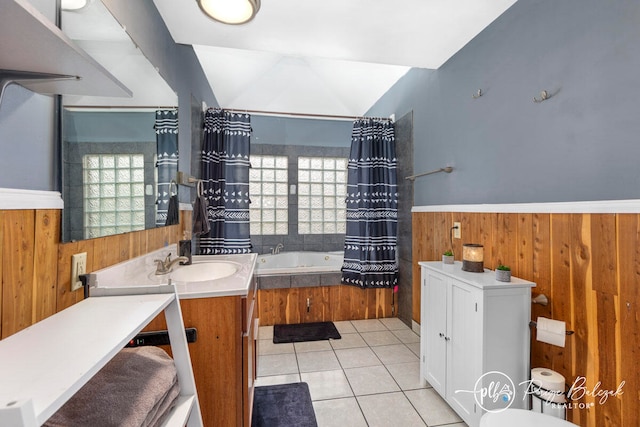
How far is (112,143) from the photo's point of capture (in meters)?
1.19

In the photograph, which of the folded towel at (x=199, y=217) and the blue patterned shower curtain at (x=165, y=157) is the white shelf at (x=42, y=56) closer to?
the blue patterned shower curtain at (x=165, y=157)

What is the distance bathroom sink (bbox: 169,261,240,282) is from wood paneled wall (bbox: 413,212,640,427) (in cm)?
176

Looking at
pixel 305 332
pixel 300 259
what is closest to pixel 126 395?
pixel 305 332

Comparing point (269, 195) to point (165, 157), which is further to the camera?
point (269, 195)

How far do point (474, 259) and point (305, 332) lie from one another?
1808 millimetres

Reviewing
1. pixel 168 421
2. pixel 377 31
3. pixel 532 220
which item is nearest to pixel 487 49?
pixel 377 31

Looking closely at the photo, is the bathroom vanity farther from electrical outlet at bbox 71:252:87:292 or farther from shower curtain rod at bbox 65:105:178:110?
shower curtain rod at bbox 65:105:178:110

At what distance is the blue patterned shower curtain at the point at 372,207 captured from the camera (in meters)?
3.15

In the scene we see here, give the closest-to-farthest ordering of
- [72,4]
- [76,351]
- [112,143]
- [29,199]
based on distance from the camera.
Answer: [76,351], [29,199], [72,4], [112,143]

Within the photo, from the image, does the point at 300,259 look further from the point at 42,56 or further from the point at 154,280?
the point at 42,56

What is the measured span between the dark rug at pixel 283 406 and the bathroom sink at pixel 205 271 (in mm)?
884

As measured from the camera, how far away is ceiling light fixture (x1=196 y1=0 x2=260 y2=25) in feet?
4.59

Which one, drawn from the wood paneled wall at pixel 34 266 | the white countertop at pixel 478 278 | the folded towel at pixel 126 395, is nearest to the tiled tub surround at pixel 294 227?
the white countertop at pixel 478 278

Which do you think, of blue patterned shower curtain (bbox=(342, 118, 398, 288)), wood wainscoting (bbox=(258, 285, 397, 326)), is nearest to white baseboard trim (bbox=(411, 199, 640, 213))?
blue patterned shower curtain (bbox=(342, 118, 398, 288))
